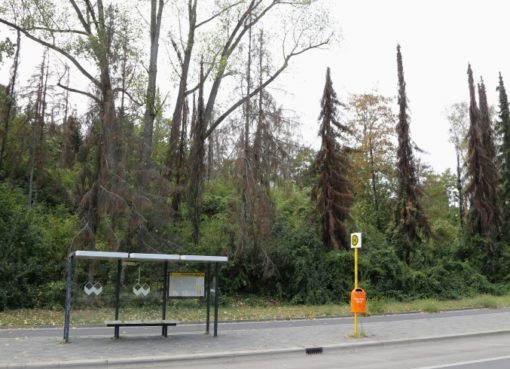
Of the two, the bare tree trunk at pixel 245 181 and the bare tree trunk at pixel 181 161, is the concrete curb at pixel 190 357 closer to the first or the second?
the bare tree trunk at pixel 245 181

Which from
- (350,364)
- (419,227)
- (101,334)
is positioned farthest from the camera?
(419,227)

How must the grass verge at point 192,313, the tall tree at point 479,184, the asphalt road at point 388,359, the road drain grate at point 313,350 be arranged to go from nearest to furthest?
the asphalt road at point 388,359, the road drain grate at point 313,350, the grass verge at point 192,313, the tall tree at point 479,184

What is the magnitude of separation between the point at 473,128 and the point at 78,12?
30.3 m

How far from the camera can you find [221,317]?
776 inches

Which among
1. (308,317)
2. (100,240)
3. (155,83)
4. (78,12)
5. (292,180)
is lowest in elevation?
(308,317)

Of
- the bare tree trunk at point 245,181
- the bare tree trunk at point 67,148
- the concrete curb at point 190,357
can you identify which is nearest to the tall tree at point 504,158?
the bare tree trunk at point 245,181

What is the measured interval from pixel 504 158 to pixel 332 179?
2169cm

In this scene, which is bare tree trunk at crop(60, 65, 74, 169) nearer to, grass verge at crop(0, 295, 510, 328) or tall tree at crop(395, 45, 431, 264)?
grass verge at crop(0, 295, 510, 328)

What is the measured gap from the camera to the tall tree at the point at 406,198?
121 feet

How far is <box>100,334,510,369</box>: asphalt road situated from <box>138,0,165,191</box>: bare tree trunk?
15863 millimetres

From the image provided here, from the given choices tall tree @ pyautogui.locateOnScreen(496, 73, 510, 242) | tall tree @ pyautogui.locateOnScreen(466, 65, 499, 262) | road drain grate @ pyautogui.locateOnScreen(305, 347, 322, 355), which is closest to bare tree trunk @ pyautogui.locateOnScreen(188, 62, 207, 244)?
road drain grate @ pyautogui.locateOnScreen(305, 347, 322, 355)

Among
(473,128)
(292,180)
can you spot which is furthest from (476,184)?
(292,180)

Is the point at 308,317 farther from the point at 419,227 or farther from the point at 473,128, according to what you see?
the point at 473,128

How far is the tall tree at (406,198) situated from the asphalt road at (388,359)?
23798 millimetres
